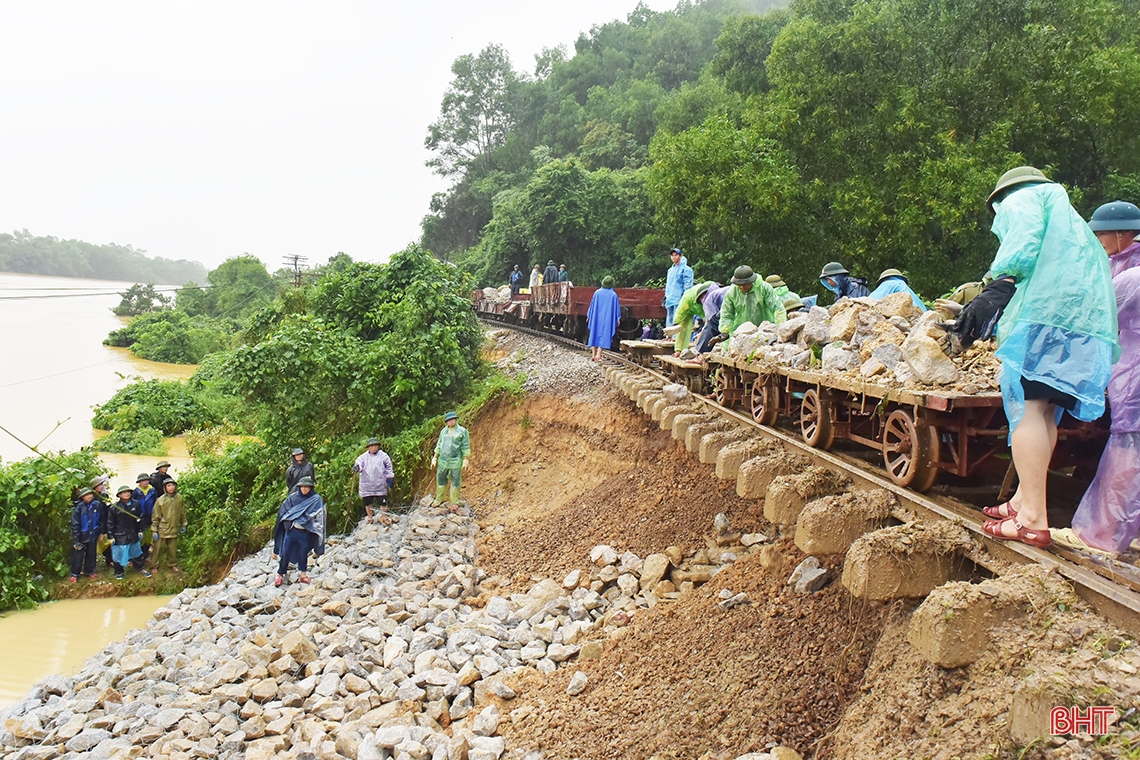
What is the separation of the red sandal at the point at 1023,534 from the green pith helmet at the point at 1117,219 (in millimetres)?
1494

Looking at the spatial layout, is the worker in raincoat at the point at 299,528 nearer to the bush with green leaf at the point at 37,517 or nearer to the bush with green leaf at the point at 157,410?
the bush with green leaf at the point at 37,517

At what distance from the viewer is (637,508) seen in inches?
300

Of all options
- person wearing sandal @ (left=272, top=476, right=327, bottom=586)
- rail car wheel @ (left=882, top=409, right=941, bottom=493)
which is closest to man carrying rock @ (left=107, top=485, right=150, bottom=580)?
person wearing sandal @ (left=272, top=476, right=327, bottom=586)

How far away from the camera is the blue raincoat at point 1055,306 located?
296 centimetres

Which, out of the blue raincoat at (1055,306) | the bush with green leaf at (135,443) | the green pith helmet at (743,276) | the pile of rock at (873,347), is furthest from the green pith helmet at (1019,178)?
the bush with green leaf at (135,443)

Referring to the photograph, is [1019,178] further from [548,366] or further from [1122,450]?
[548,366]

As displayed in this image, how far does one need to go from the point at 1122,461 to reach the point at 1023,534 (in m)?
0.52

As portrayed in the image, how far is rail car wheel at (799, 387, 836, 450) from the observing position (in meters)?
5.19

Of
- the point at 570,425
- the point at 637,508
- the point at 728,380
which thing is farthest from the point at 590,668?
the point at 570,425

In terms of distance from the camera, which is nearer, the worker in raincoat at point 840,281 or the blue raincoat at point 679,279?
the worker in raincoat at point 840,281

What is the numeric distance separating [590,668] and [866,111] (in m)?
13.5

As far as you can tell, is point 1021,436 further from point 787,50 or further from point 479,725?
point 787,50

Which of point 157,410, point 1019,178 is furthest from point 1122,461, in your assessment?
point 157,410

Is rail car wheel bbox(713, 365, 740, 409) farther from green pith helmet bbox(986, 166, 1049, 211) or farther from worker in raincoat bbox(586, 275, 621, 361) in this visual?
worker in raincoat bbox(586, 275, 621, 361)
